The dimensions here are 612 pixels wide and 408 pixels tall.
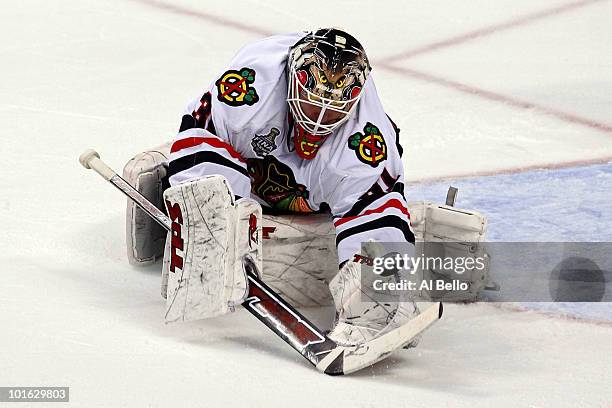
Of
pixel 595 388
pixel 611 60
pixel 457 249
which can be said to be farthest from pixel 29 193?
pixel 611 60

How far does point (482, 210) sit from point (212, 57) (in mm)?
1875

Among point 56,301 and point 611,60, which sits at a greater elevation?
point 611,60

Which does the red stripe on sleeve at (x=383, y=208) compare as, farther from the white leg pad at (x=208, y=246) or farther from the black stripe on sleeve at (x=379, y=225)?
the white leg pad at (x=208, y=246)

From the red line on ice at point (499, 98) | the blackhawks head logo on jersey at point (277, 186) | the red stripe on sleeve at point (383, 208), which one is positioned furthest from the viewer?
the red line on ice at point (499, 98)

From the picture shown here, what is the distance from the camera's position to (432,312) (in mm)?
3244

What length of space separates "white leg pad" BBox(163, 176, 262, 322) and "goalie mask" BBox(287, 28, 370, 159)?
298mm

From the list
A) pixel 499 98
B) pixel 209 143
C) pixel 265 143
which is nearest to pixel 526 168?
pixel 499 98

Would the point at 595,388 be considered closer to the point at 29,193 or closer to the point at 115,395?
the point at 115,395

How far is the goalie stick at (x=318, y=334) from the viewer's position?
3195 mm

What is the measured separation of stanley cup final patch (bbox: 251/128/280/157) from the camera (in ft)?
11.9

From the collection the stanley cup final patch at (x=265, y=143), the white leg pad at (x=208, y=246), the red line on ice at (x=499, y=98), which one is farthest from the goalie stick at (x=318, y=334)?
the red line on ice at (x=499, y=98)

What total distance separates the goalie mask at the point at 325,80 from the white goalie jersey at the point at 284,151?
0.08 m

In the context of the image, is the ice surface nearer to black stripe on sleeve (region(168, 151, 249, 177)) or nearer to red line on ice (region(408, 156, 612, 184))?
red line on ice (region(408, 156, 612, 184))

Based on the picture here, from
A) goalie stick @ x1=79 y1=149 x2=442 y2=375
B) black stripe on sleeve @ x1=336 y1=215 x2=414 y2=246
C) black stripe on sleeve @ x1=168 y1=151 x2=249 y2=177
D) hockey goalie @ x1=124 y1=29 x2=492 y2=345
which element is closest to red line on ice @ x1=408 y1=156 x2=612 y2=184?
hockey goalie @ x1=124 y1=29 x2=492 y2=345
